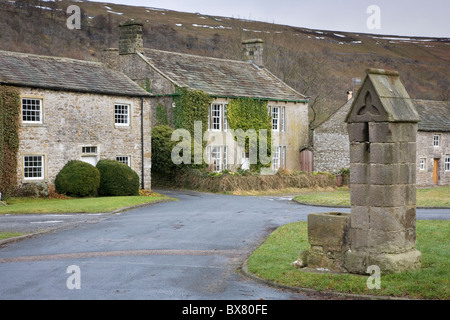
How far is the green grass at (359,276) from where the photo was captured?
11344 mm

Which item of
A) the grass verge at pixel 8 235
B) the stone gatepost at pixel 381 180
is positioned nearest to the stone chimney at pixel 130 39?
the grass verge at pixel 8 235

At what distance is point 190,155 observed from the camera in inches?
1531

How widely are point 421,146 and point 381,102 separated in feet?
128

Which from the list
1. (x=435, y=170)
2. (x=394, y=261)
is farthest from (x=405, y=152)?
(x=435, y=170)

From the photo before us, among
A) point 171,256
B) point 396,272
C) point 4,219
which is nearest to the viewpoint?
point 396,272

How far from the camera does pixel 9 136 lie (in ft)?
96.8

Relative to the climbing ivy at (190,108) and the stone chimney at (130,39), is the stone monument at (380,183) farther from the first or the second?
the stone chimney at (130,39)

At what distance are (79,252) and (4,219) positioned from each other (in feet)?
26.6

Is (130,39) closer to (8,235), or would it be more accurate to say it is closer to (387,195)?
(8,235)

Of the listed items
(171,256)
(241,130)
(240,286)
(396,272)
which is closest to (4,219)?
(171,256)

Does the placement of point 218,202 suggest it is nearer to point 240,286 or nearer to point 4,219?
point 4,219

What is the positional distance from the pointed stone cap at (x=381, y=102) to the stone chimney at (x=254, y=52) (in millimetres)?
38780

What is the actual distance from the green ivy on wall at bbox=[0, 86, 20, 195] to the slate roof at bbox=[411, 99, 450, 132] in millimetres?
31974

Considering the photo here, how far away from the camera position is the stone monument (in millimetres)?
12312
